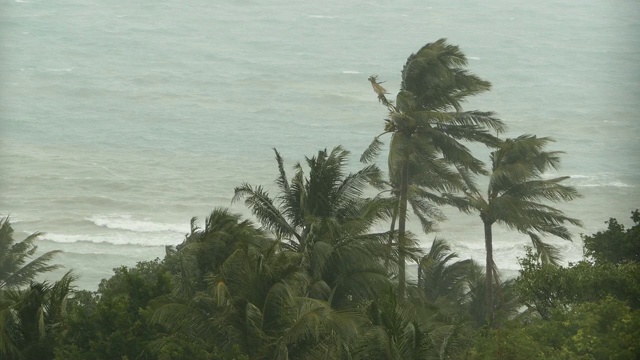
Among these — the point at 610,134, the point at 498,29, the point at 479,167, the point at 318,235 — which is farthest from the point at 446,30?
the point at 318,235

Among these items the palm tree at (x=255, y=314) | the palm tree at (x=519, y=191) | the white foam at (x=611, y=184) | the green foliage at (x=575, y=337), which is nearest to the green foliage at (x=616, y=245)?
the palm tree at (x=519, y=191)

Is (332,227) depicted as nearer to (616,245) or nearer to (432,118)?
(616,245)

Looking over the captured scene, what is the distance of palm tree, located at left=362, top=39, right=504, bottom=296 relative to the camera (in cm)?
2772

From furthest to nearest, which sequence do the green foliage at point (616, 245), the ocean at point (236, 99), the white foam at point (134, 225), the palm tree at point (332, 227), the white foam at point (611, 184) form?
the white foam at point (611, 184) → the ocean at point (236, 99) → the white foam at point (134, 225) → the green foliage at point (616, 245) → the palm tree at point (332, 227)

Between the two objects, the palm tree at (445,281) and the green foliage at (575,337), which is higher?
the palm tree at (445,281)

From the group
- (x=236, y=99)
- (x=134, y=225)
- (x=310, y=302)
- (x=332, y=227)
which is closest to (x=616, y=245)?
(x=332, y=227)

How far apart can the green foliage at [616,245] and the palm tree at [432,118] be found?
459 centimetres

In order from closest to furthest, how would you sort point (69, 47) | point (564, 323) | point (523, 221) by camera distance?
point (564, 323) → point (523, 221) → point (69, 47)

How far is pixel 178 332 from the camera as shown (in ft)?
55.8

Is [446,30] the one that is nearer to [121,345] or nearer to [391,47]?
[391,47]

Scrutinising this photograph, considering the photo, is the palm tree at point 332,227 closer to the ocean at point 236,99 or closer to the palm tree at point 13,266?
the palm tree at point 13,266

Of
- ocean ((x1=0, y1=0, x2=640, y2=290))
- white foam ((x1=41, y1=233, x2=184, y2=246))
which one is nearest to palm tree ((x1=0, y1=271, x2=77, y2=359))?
ocean ((x1=0, y1=0, x2=640, y2=290))

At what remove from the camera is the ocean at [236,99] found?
212 feet

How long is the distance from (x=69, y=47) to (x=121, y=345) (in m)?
94.9
